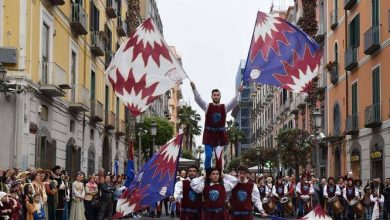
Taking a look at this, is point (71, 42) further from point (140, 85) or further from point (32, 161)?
point (140, 85)

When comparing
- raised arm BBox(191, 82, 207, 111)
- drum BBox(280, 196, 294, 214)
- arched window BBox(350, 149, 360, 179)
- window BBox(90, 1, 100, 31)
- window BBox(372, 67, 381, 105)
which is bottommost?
drum BBox(280, 196, 294, 214)

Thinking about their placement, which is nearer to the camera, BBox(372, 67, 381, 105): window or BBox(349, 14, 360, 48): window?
BBox(372, 67, 381, 105): window

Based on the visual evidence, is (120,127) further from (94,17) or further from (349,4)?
(349,4)

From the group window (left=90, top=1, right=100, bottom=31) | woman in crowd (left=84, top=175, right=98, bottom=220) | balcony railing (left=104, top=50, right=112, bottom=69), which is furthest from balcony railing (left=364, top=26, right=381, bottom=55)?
balcony railing (left=104, top=50, right=112, bottom=69)

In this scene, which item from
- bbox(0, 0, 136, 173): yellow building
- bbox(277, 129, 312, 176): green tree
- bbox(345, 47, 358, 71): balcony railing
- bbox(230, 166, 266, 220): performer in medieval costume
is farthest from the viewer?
bbox(277, 129, 312, 176): green tree

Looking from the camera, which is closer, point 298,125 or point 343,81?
point 343,81

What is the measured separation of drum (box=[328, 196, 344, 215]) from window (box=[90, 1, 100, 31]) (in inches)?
649

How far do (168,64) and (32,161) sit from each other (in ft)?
38.2

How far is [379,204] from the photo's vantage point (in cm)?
2747

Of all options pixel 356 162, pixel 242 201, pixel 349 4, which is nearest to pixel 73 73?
pixel 349 4

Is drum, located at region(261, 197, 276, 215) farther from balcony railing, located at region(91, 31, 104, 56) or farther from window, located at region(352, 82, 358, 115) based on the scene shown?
Result: balcony railing, located at region(91, 31, 104, 56)

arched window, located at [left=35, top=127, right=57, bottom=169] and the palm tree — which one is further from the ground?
the palm tree

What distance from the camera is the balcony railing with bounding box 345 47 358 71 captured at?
3614cm

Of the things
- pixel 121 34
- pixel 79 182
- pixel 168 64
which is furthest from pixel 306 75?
pixel 121 34
